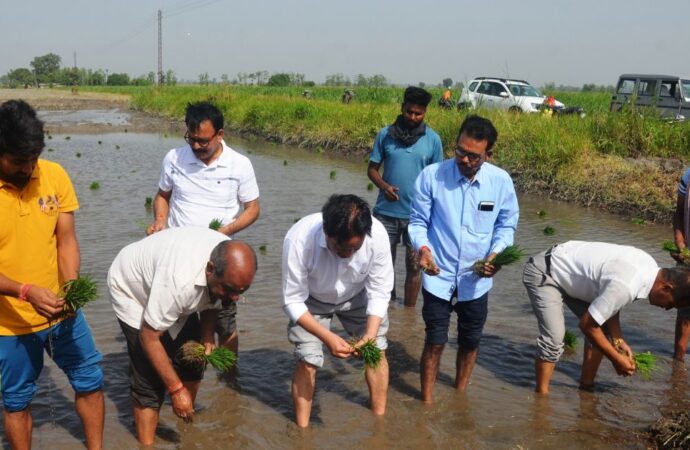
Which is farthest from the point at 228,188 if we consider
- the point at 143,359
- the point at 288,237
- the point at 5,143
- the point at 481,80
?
the point at 481,80

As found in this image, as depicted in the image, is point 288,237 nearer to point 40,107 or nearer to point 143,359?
point 143,359

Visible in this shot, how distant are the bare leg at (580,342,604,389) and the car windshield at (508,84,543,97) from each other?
712 inches

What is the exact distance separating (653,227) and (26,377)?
29.8 ft

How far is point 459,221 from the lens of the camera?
4266 millimetres

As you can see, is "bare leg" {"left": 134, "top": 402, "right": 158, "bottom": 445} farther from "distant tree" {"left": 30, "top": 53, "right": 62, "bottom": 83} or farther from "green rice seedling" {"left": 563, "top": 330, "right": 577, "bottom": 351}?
"distant tree" {"left": 30, "top": 53, "right": 62, "bottom": 83}

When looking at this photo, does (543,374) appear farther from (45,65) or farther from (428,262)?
(45,65)

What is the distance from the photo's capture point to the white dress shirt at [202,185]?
469 cm

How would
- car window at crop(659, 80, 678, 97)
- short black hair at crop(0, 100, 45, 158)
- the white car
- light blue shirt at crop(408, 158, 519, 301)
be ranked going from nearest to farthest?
short black hair at crop(0, 100, 45, 158)
light blue shirt at crop(408, 158, 519, 301)
car window at crop(659, 80, 678, 97)
the white car

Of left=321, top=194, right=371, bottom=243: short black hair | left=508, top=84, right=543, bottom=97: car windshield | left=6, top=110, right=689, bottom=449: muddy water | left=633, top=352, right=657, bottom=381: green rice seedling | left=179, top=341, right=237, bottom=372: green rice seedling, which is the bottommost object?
left=6, top=110, right=689, bottom=449: muddy water

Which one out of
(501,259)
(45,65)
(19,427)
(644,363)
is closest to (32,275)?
(19,427)

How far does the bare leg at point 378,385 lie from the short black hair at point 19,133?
227 centimetres

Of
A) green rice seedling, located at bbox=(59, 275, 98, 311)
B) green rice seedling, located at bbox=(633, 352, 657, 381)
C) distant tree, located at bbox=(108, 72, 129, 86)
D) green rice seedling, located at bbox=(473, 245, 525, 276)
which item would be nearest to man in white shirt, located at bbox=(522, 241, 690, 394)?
green rice seedling, located at bbox=(633, 352, 657, 381)

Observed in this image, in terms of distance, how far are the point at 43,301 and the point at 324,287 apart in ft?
4.95

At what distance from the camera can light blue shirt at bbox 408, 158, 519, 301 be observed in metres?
4.25
